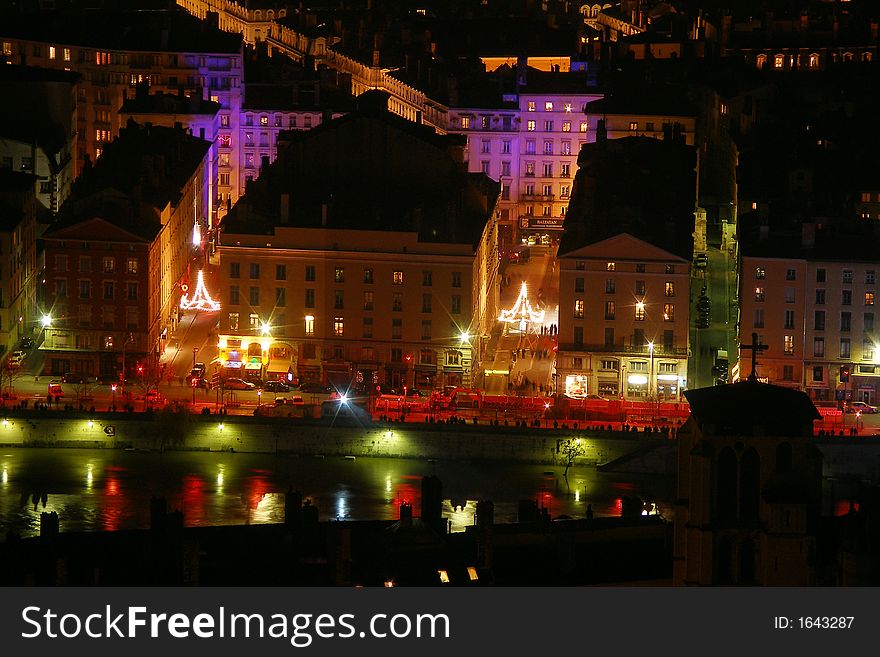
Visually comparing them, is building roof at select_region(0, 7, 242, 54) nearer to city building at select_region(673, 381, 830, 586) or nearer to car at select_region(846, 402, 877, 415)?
car at select_region(846, 402, 877, 415)

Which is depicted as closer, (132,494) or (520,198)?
(132,494)

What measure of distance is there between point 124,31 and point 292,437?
111 feet

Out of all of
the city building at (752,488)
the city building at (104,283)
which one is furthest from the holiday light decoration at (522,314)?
the city building at (752,488)

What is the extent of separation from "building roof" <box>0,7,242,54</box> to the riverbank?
3023 centimetres

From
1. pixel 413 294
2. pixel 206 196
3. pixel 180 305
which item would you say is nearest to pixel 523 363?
pixel 413 294

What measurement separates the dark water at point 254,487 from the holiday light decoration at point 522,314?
→ 12.9m

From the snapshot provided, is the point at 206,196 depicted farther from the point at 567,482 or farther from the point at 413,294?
the point at 567,482

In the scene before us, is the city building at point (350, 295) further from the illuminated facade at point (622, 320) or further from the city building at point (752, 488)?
the city building at point (752, 488)

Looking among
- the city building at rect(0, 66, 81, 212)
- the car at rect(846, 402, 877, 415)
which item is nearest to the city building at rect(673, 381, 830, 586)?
the car at rect(846, 402, 877, 415)

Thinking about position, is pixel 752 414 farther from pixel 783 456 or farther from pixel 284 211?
pixel 284 211

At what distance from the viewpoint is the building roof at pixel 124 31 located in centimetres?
12500

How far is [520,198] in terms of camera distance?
412ft

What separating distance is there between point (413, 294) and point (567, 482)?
10.6m

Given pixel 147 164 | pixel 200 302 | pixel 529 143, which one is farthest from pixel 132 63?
pixel 200 302
